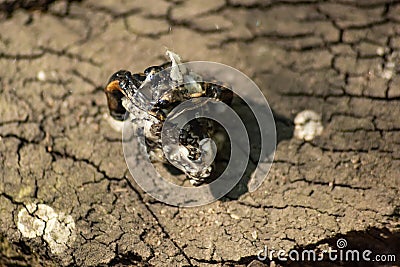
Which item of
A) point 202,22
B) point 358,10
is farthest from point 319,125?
point 202,22

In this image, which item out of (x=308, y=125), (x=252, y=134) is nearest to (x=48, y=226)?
(x=252, y=134)

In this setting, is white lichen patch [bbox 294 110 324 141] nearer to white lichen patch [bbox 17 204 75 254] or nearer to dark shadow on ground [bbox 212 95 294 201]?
dark shadow on ground [bbox 212 95 294 201]

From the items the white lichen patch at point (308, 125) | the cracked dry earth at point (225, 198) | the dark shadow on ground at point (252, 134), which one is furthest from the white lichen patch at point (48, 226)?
the white lichen patch at point (308, 125)

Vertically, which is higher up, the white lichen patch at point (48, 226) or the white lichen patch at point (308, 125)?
the white lichen patch at point (308, 125)

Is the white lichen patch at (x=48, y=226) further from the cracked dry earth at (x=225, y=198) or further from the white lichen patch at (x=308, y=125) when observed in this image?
the white lichen patch at (x=308, y=125)

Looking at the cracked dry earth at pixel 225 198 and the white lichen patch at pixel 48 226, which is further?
the white lichen patch at pixel 48 226

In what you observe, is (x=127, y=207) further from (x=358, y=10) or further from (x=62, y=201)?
(x=358, y=10)

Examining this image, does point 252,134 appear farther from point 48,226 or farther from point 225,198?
point 48,226

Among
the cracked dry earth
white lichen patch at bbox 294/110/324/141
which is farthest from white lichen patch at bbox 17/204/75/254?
white lichen patch at bbox 294/110/324/141
